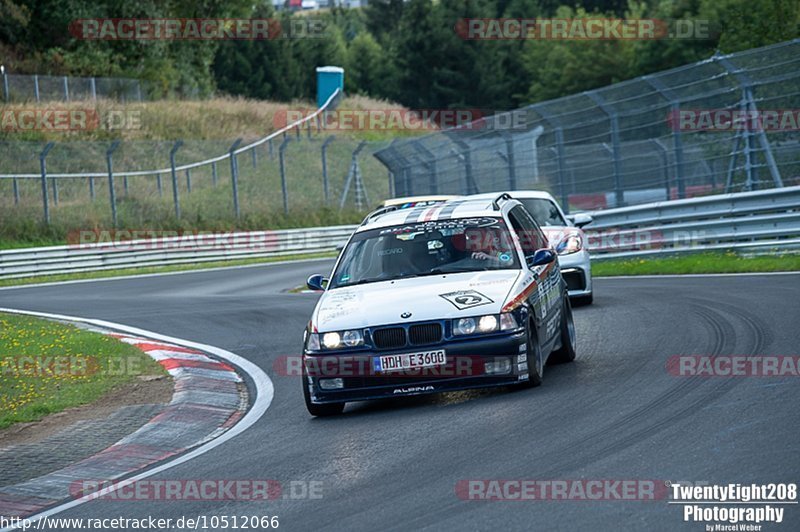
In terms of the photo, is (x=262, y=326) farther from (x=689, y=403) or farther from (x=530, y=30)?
(x=530, y=30)

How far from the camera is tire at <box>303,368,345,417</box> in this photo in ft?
30.0

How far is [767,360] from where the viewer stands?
31.0 feet

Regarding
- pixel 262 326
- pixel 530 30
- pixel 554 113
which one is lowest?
pixel 262 326

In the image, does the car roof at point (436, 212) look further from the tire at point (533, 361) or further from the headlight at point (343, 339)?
the headlight at point (343, 339)

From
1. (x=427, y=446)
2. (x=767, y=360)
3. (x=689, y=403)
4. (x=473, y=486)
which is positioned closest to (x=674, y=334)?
(x=767, y=360)

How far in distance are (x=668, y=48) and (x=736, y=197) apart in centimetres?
5969

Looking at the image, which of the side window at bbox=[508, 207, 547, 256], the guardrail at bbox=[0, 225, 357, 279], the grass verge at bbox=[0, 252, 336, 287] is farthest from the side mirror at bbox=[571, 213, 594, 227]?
the guardrail at bbox=[0, 225, 357, 279]

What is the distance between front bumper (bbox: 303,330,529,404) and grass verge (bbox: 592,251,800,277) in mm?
9533

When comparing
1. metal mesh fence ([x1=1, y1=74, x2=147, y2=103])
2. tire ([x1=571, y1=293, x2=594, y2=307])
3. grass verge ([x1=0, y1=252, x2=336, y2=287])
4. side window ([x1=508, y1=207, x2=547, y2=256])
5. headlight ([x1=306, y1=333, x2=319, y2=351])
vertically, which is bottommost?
grass verge ([x1=0, y1=252, x2=336, y2=287])

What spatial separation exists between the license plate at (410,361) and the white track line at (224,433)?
115 cm

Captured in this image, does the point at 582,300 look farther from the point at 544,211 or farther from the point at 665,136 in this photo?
the point at 665,136

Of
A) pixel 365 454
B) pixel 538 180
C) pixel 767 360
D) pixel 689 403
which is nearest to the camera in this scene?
pixel 365 454

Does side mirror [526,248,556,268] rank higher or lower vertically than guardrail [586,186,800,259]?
higher

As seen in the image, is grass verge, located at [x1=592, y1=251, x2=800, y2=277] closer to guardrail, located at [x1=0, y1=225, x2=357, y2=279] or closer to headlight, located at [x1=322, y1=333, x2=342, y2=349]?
headlight, located at [x1=322, y1=333, x2=342, y2=349]
